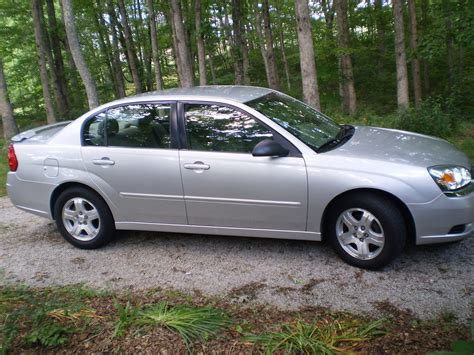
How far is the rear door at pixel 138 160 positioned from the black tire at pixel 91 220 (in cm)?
17

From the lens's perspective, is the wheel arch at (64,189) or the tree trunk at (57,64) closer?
the wheel arch at (64,189)

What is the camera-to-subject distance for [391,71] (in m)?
22.8

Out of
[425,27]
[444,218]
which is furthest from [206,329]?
[425,27]

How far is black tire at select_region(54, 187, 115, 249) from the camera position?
14.8 ft

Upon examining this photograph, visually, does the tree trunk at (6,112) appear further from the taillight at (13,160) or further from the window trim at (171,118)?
the window trim at (171,118)

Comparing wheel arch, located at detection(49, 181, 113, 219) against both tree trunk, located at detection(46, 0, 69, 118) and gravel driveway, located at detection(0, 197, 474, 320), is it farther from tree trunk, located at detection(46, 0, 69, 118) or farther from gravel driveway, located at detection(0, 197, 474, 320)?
tree trunk, located at detection(46, 0, 69, 118)

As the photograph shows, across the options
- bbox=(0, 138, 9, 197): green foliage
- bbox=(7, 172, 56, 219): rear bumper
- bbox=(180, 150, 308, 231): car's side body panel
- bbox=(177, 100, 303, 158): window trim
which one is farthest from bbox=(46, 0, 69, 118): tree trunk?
bbox=(180, 150, 308, 231): car's side body panel

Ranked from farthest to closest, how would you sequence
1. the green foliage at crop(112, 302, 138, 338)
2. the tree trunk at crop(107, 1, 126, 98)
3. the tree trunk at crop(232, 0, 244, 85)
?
1. the tree trunk at crop(107, 1, 126, 98)
2. the tree trunk at crop(232, 0, 244, 85)
3. the green foliage at crop(112, 302, 138, 338)

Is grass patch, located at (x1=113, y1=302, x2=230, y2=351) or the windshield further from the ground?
the windshield

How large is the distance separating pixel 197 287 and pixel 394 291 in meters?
1.69

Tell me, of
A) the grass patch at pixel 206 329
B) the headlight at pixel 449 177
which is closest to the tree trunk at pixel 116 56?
the grass patch at pixel 206 329

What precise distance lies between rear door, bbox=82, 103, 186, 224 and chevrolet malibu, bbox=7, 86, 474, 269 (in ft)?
0.04

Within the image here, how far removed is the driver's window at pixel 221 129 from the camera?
13.0ft

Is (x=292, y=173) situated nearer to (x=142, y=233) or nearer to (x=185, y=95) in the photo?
(x=185, y=95)
